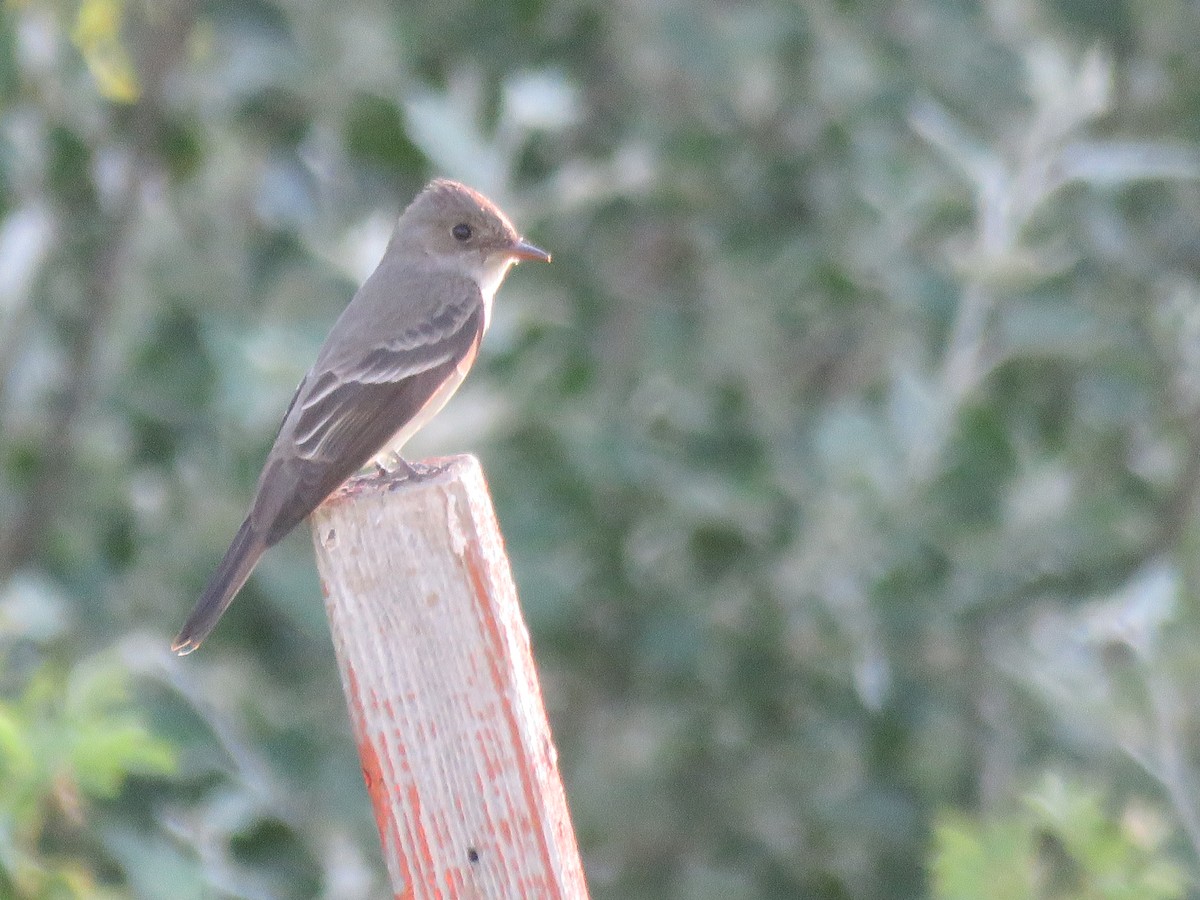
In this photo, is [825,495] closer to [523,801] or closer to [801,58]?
[801,58]

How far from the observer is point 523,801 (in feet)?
6.75

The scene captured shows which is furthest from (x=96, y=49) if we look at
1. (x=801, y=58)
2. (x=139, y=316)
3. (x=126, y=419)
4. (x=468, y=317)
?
(x=801, y=58)

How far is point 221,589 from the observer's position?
3080 millimetres

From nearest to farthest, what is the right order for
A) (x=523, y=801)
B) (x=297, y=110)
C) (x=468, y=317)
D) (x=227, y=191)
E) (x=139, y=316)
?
(x=523, y=801) → (x=468, y=317) → (x=297, y=110) → (x=139, y=316) → (x=227, y=191)

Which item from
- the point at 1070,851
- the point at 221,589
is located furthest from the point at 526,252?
the point at 1070,851

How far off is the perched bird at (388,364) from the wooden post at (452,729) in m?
0.94

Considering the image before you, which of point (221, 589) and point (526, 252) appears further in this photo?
point (526, 252)

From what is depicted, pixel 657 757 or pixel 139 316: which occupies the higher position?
pixel 139 316

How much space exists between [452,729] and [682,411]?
259cm

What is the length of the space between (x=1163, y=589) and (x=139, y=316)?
3070 millimetres

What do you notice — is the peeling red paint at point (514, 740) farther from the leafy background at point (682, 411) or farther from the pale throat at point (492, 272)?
the pale throat at point (492, 272)

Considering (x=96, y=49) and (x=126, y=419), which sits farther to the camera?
(x=126, y=419)

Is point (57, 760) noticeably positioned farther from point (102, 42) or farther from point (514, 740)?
point (102, 42)

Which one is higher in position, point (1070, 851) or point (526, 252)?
point (526, 252)
